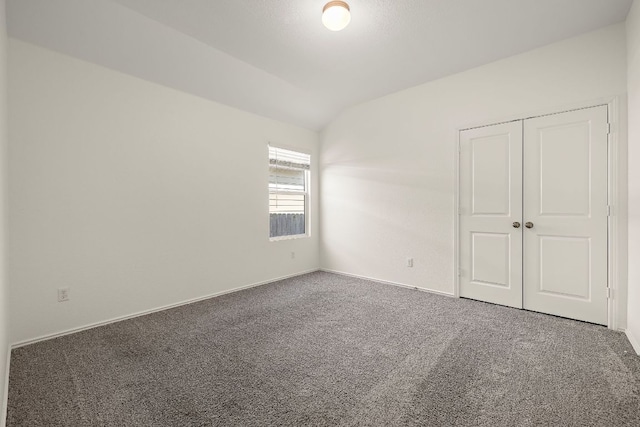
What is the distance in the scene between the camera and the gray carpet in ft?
4.99

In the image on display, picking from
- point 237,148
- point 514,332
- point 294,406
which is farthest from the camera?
point 237,148

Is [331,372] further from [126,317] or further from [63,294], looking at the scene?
[63,294]

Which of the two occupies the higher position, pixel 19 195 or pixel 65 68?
pixel 65 68

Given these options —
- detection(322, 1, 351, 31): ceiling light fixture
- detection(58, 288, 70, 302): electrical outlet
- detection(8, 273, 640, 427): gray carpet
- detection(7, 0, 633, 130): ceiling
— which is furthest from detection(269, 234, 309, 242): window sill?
detection(322, 1, 351, 31): ceiling light fixture

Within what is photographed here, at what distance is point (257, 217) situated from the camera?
410 cm

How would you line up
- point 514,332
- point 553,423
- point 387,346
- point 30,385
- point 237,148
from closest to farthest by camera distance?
point 553,423
point 30,385
point 387,346
point 514,332
point 237,148

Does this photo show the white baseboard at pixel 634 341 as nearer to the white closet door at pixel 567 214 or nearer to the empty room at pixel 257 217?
the empty room at pixel 257 217

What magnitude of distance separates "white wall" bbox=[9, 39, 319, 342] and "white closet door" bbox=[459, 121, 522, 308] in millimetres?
2750

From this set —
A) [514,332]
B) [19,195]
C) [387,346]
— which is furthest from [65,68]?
[514,332]

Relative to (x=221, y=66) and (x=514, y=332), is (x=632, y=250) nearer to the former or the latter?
(x=514, y=332)

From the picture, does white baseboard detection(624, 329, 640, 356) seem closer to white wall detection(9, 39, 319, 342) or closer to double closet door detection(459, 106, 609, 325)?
double closet door detection(459, 106, 609, 325)

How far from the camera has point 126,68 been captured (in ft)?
9.21

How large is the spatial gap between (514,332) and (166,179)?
375 centimetres

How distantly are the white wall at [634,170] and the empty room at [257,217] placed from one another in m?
0.03
